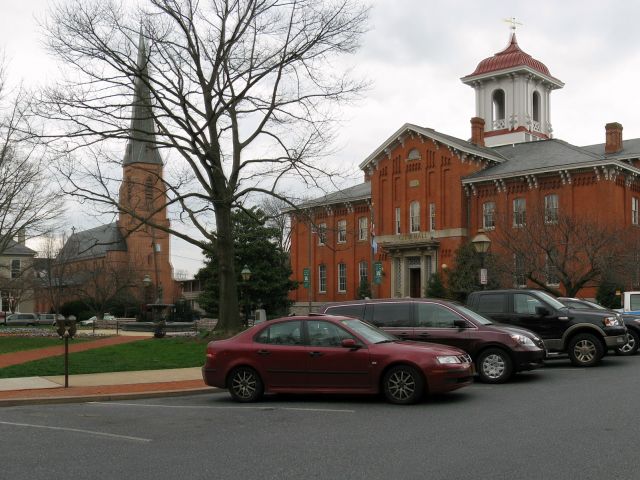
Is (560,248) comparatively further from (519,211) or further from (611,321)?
(611,321)

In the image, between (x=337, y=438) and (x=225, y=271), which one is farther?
(x=225, y=271)

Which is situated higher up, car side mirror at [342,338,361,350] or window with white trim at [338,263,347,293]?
window with white trim at [338,263,347,293]

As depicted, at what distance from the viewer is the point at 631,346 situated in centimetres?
2058

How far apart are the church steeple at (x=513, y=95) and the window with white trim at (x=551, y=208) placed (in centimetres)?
1302

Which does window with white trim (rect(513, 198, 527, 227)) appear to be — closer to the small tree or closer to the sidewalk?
the small tree

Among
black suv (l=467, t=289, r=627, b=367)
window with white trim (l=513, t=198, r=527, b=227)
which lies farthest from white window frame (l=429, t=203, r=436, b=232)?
black suv (l=467, t=289, r=627, b=367)

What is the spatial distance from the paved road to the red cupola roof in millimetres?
50648

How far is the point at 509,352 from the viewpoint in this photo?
14852 millimetres

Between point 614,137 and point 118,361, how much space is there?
3804 cm

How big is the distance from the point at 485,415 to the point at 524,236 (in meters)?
28.5

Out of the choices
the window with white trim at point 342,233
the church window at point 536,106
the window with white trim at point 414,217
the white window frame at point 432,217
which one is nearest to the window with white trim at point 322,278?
the window with white trim at point 342,233

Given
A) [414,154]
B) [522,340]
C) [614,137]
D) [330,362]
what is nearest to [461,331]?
[522,340]

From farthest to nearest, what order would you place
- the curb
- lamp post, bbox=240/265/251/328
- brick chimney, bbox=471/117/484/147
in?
brick chimney, bbox=471/117/484/147 < lamp post, bbox=240/265/251/328 < the curb

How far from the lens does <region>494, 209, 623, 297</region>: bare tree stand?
114ft
